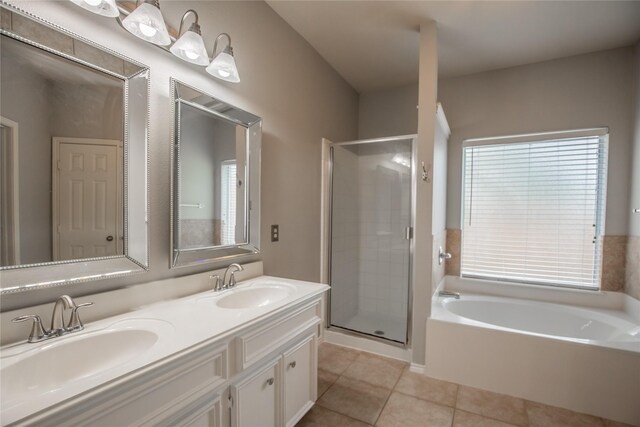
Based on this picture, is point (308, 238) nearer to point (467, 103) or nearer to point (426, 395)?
point (426, 395)

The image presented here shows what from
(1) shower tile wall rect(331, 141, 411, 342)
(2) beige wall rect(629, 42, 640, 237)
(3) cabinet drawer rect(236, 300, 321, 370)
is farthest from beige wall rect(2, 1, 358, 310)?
(2) beige wall rect(629, 42, 640, 237)

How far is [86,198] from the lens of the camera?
3.57 ft

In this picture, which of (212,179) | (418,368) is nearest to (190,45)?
(212,179)

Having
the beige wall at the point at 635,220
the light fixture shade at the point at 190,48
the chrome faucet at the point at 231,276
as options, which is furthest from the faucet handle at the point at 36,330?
the beige wall at the point at 635,220

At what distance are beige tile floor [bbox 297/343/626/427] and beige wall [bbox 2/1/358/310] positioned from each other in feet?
2.89

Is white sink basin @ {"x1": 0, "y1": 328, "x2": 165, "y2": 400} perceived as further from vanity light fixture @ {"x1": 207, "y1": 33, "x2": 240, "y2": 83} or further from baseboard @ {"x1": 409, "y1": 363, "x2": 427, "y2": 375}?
baseboard @ {"x1": 409, "y1": 363, "x2": 427, "y2": 375}

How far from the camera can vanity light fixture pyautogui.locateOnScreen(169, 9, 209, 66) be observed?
1.32 m

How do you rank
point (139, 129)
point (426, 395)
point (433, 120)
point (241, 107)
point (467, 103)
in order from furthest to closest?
1. point (467, 103)
2. point (433, 120)
3. point (426, 395)
4. point (241, 107)
5. point (139, 129)

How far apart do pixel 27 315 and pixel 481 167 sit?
3349 millimetres

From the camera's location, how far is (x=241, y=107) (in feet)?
5.92

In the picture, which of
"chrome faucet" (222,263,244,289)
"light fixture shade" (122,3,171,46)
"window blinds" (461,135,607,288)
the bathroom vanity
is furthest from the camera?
"window blinds" (461,135,607,288)

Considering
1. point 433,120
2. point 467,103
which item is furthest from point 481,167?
point 433,120

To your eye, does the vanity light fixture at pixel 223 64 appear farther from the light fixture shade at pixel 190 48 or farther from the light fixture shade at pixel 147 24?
the light fixture shade at pixel 147 24

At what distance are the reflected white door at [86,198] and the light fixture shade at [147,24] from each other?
469 millimetres
